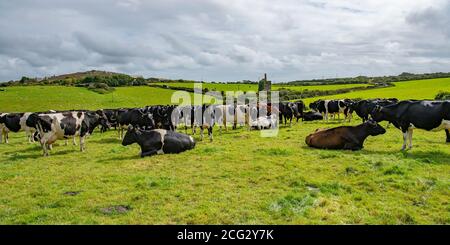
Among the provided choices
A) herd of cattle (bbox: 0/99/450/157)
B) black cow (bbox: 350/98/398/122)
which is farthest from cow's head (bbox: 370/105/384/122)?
black cow (bbox: 350/98/398/122)

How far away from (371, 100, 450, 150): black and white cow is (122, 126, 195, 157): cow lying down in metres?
8.97

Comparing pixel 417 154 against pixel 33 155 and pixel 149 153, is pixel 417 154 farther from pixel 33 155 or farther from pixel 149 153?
pixel 33 155

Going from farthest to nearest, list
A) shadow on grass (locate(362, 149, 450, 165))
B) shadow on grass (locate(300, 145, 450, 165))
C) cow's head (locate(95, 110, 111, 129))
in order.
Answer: cow's head (locate(95, 110, 111, 129)) < shadow on grass (locate(300, 145, 450, 165)) < shadow on grass (locate(362, 149, 450, 165))

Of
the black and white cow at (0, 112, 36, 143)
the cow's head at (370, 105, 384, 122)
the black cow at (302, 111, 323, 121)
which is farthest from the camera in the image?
the black cow at (302, 111, 323, 121)

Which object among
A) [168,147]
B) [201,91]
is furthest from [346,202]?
[201,91]

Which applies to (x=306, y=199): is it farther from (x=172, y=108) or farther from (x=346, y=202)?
(x=172, y=108)

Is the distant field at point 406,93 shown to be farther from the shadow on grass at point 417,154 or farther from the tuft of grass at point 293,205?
the tuft of grass at point 293,205

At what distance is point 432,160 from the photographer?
494 inches

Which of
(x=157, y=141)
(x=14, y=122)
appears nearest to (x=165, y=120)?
(x=157, y=141)

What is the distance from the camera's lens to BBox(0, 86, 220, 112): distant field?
161 feet

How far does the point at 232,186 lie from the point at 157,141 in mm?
6155

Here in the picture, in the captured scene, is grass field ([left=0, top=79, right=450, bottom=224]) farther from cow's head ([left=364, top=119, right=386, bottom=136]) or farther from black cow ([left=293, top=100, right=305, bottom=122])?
black cow ([left=293, top=100, right=305, bottom=122])

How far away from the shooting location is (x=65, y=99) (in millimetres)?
54094
